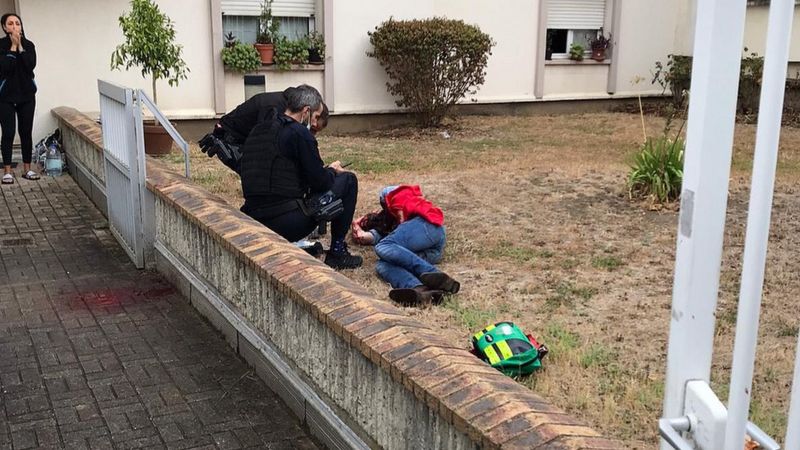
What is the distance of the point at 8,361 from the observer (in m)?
4.30

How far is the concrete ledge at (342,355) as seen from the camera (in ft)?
7.82

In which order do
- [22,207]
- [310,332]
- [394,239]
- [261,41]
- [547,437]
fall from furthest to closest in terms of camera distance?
[261,41] < [22,207] < [394,239] < [310,332] < [547,437]

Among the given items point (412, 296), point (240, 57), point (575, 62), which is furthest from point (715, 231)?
point (575, 62)

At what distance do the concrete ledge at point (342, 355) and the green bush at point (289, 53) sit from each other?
21.2ft

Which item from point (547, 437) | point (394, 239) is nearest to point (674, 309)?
point (547, 437)

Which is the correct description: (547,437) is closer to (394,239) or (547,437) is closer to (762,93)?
(762,93)

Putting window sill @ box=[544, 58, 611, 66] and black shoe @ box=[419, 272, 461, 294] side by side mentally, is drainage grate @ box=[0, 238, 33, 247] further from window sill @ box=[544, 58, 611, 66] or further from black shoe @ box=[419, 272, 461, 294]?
window sill @ box=[544, 58, 611, 66]

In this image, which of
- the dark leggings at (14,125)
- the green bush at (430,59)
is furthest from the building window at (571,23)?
the dark leggings at (14,125)

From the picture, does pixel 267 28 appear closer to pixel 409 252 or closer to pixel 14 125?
pixel 14 125

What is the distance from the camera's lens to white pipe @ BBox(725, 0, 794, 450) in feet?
3.45

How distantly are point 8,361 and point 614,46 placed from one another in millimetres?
12148

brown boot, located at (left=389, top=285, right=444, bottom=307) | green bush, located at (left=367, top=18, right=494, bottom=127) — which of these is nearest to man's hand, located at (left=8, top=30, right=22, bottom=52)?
green bush, located at (left=367, top=18, right=494, bottom=127)

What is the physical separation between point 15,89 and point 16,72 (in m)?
0.20

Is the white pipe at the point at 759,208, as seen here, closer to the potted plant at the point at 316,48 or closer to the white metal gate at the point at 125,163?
the white metal gate at the point at 125,163
